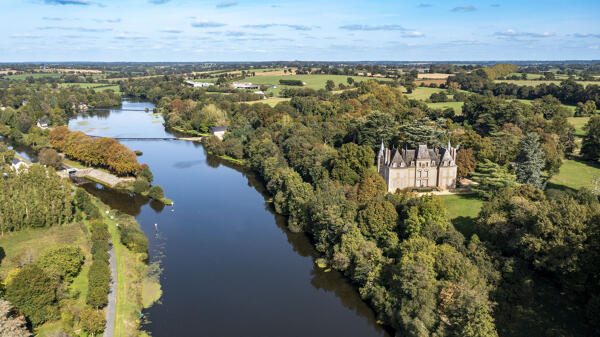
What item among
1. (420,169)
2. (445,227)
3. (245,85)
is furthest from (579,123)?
(245,85)

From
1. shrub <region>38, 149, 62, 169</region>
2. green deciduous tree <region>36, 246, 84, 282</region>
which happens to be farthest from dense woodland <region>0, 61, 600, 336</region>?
shrub <region>38, 149, 62, 169</region>

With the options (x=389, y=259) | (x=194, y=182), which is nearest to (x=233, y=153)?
(x=194, y=182)

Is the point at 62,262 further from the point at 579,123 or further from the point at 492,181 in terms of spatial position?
the point at 579,123

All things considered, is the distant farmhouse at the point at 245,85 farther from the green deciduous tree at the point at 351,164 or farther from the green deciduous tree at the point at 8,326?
the green deciduous tree at the point at 8,326

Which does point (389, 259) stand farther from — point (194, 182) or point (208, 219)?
point (194, 182)

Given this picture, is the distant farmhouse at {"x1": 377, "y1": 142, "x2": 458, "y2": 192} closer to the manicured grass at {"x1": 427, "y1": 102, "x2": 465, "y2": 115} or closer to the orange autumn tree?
the orange autumn tree
